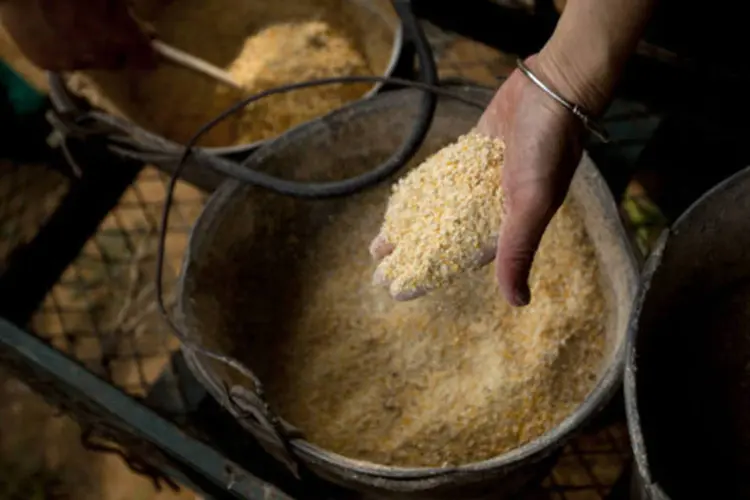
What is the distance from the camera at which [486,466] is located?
82 centimetres

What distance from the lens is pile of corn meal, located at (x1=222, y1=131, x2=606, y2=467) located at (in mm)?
965

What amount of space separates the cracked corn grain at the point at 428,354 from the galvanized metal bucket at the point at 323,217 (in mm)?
33

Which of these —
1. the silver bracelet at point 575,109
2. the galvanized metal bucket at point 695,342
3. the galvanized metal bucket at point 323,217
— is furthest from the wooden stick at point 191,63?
the galvanized metal bucket at point 695,342

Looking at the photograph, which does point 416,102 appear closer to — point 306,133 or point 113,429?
point 306,133

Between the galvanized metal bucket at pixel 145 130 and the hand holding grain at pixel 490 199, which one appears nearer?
the hand holding grain at pixel 490 199

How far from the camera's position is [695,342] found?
95 cm

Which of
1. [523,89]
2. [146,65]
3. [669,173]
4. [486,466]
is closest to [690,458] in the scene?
[486,466]

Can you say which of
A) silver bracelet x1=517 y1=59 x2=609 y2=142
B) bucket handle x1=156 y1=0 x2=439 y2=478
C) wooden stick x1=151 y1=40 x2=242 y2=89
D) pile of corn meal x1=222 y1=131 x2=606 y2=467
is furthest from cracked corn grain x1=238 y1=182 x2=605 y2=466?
wooden stick x1=151 y1=40 x2=242 y2=89

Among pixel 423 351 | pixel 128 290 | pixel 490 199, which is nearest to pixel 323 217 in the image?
pixel 423 351

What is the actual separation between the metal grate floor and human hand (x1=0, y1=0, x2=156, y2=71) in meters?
0.39

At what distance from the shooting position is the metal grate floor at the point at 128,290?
1.42m

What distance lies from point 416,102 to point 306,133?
161 mm

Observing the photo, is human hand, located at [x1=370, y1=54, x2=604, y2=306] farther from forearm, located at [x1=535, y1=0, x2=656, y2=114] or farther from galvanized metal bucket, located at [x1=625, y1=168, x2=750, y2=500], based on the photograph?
galvanized metal bucket, located at [x1=625, y1=168, x2=750, y2=500]

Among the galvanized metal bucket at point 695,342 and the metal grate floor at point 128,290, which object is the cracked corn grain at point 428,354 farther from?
the metal grate floor at point 128,290
